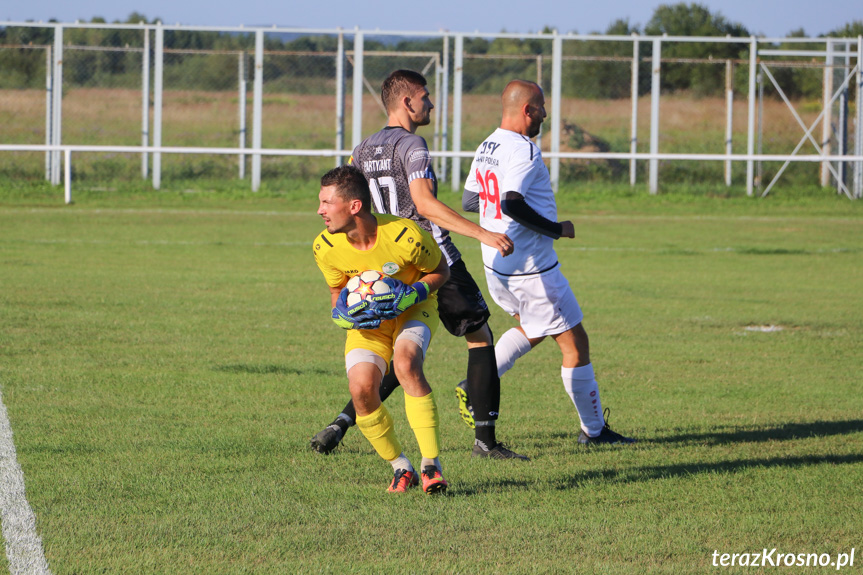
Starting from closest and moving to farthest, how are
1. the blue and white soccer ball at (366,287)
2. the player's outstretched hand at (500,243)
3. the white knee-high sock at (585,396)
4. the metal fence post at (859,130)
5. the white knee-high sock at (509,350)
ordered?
the blue and white soccer ball at (366,287), the player's outstretched hand at (500,243), the white knee-high sock at (585,396), the white knee-high sock at (509,350), the metal fence post at (859,130)

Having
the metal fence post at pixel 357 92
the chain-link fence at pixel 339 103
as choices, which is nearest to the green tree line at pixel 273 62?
Result: the chain-link fence at pixel 339 103

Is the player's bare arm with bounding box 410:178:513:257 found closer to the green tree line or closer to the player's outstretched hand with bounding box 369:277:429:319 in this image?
the player's outstretched hand with bounding box 369:277:429:319

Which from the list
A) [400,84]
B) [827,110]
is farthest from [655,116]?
[400,84]

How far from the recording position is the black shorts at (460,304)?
544 cm

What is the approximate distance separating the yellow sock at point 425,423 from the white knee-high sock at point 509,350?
135cm

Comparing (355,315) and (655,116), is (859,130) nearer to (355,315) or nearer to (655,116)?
(655,116)

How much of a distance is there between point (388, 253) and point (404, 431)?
163cm

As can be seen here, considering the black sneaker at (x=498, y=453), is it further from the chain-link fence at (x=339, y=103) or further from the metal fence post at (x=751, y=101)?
the metal fence post at (x=751, y=101)

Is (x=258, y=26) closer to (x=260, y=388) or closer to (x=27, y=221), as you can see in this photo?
(x=27, y=221)

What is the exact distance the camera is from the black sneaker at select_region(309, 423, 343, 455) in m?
5.46

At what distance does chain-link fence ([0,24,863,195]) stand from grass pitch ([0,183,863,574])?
12039 millimetres

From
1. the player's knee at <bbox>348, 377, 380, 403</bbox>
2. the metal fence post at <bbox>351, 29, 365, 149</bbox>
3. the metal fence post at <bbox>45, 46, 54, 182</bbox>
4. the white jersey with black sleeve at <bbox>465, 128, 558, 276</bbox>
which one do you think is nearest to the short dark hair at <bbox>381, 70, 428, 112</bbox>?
the white jersey with black sleeve at <bbox>465, 128, 558, 276</bbox>

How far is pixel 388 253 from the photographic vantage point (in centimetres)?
477

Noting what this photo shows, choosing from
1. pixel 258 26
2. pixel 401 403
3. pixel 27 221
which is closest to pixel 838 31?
pixel 258 26
